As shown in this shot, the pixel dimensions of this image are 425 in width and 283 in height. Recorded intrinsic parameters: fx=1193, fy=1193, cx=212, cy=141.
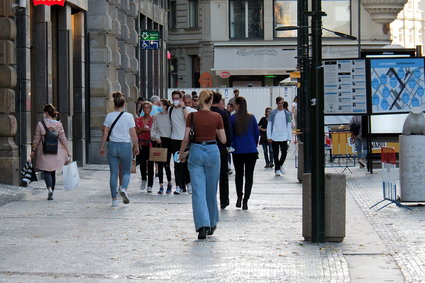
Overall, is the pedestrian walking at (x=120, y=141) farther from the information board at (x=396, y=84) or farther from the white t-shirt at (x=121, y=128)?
the information board at (x=396, y=84)

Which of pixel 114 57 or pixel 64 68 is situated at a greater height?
pixel 114 57

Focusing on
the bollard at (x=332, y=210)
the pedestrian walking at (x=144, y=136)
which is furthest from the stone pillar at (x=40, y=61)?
the bollard at (x=332, y=210)

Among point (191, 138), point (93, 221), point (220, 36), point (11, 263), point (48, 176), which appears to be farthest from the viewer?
point (220, 36)

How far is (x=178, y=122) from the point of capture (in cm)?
2030

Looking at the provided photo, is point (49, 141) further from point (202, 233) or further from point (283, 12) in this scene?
point (283, 12)

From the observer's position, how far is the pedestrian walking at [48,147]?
Result: 1873cm

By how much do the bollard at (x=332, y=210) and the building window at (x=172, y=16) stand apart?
56429 mm

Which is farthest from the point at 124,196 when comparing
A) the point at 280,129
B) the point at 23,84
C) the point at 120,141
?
the point at 280,129

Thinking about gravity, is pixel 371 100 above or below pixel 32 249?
above

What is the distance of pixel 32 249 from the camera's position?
39.7ft

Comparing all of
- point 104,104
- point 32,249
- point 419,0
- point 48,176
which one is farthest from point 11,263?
point 419,0

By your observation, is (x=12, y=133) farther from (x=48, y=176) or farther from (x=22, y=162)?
(x=48, y=176)

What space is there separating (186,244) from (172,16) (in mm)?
57321

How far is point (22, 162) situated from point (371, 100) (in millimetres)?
8752
